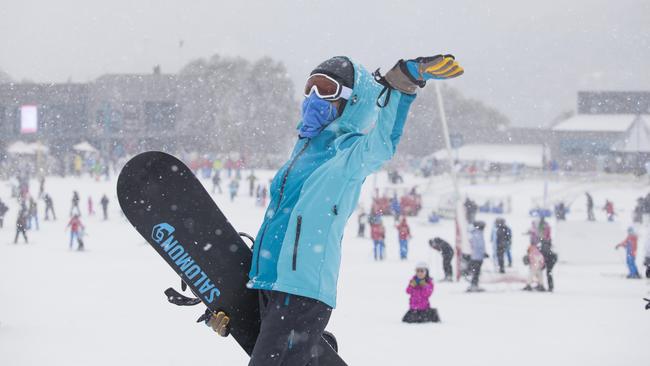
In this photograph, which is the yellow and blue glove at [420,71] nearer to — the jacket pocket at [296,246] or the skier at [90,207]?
the jacket pocket at [296,246]

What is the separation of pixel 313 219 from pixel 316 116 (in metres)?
0.36

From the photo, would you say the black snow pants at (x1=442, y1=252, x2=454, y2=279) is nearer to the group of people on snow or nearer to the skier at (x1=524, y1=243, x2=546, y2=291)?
the skier at (x1=524, y1=243, x2=546, y2=291)

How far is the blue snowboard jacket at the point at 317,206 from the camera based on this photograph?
2.31 meters

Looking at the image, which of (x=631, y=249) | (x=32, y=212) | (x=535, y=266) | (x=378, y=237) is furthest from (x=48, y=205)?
(x=631, y=249)

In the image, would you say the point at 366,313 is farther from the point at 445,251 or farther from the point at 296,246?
the point at 296,246

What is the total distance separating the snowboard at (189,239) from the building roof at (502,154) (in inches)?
1973

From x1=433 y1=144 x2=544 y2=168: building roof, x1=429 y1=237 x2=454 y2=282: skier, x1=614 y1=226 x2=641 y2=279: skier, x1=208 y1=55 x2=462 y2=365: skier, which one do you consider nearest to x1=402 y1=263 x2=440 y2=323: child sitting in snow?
x1=429 y1=237 x2=454 y2=282: skier

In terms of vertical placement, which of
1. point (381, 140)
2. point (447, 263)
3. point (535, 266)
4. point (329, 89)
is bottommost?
point (447, 263)

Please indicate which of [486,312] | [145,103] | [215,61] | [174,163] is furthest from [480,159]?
[174,163]

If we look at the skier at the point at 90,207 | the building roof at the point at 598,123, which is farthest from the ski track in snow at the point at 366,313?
the building roof at the point at 598,123

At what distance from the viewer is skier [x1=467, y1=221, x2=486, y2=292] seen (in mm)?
13922

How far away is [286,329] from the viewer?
2334mm

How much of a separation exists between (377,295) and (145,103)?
129 feet

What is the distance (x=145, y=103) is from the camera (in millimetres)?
49688
